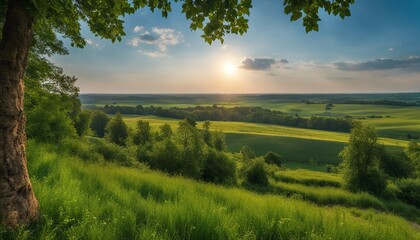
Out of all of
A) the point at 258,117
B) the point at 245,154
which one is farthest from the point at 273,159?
the point at 258,117

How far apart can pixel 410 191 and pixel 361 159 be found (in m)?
7.80

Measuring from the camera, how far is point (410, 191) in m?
41.9

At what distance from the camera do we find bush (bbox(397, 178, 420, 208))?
4075 centimetres

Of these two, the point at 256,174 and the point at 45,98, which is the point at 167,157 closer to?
the point at 256,174

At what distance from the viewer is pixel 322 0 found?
457 cm

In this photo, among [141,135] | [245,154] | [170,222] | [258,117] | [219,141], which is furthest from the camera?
[258,117]

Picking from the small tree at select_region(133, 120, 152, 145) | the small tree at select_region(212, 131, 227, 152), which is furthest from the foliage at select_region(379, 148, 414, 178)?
the small tree at select_region(133, 120, 152, 145)

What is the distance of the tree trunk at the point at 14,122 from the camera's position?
426cm

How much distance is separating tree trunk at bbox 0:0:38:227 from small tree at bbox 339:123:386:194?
160ft

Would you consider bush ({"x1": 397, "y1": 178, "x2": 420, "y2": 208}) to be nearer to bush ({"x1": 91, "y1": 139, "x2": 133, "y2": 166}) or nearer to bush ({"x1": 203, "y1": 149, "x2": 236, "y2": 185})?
bush ({"x1": 203, "y1": 149, "x2": 236, "y2": 185})

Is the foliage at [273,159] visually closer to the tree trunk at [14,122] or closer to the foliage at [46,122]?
the foliage at [46,122]

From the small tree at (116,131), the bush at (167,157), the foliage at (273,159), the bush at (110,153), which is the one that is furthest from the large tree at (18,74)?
the small tree at (116,131)

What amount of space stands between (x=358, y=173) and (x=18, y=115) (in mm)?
Result: 50092

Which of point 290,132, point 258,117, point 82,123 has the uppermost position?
point 82,123
